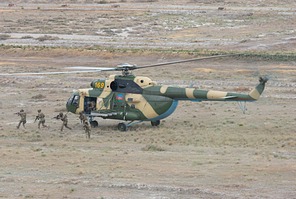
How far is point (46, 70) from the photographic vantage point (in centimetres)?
5150

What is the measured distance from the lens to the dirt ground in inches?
887

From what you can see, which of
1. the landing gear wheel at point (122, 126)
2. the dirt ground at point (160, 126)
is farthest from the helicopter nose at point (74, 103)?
the landing gear wheel at point (122, 126)

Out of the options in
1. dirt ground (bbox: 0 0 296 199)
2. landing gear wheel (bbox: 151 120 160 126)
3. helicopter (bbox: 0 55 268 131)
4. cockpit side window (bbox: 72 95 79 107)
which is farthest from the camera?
cockpit side window (bbox: 72 95 79 107)

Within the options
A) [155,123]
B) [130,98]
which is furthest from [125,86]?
[155,123]

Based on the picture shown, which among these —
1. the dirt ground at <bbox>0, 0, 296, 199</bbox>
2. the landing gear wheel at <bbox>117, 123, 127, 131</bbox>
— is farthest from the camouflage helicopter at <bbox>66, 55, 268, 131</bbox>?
the dirt ground at <bbox>0, 0, 296, 199</bbox>

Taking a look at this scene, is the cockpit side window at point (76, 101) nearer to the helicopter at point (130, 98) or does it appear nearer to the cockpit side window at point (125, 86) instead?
the helicopter at point (130, 98)

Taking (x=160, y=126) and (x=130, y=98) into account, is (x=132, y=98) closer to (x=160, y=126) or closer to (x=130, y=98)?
(x=130, y=98)

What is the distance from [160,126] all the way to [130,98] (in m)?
1.86

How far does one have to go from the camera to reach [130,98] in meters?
31.7

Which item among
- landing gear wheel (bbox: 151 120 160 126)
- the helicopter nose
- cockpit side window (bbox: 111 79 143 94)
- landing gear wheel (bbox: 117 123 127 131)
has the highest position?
cockpit side window (bbox: 111 79 143 94)

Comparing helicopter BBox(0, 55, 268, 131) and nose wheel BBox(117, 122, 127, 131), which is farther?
nose wheel BBox(117, 122, 127, 131)

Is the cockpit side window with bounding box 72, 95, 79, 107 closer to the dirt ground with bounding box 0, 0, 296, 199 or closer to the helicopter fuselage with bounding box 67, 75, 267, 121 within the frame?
the helicopter fuselage with bounding box 67, 75, 267, 121

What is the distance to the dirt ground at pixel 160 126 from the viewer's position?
887 inches

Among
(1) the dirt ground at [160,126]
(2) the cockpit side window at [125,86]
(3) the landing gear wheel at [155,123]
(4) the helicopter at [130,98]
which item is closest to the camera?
(1) the dirt ground at [160,126]
